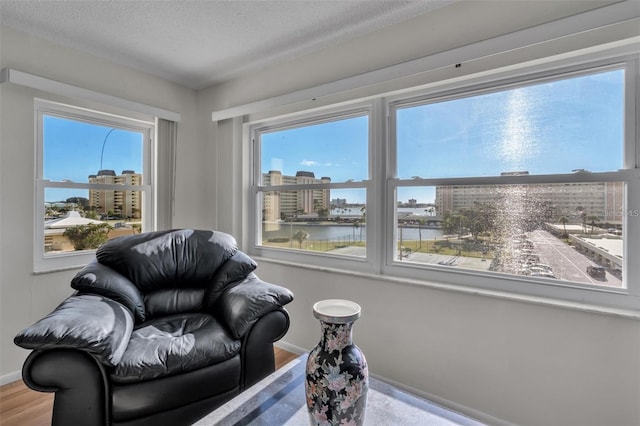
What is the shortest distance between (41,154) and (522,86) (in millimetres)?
3267

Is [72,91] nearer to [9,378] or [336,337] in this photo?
[9,378]

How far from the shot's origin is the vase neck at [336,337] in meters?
0.89

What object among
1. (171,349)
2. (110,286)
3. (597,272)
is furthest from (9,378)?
(597,272)

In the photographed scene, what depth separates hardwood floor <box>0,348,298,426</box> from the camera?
1.57 m

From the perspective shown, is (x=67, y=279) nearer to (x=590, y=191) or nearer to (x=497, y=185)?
(x=497, y=185)

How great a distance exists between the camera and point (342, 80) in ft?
6.74

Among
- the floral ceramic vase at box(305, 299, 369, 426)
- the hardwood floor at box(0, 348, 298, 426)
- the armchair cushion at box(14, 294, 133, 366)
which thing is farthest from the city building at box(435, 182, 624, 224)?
the hardwood floor at box(0, 348, 298, 426)

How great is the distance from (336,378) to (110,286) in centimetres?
146

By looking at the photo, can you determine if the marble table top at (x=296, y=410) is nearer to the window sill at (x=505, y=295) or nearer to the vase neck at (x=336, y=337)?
the vase neck at (x=336, y=337)

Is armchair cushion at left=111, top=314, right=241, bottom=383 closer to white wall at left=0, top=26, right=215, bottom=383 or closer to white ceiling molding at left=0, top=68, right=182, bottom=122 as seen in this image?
white wall at left=0, top=26, right=215, bottom=383

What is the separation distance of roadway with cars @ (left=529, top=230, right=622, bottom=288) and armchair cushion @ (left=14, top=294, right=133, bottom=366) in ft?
7.14

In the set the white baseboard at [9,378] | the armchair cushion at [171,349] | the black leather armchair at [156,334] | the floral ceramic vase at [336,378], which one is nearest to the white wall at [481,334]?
the black leather armchair at [156,334]

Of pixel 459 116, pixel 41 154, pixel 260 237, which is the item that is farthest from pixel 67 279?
pixel 459 116

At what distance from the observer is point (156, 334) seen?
1.56 metres
